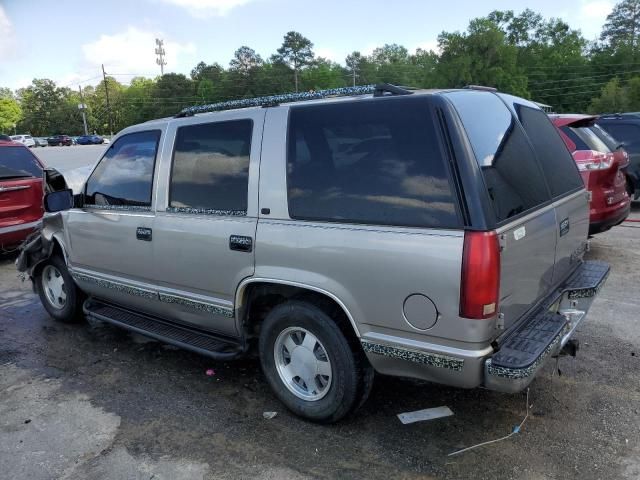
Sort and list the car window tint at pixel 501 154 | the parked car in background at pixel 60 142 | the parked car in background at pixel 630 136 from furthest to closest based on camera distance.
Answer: the parked car in background at pixel 60 142 → the parked car in background at pixel 630 136 → the car window tint at pixel 501 154

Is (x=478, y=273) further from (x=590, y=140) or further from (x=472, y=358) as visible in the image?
(x=590, y=140)

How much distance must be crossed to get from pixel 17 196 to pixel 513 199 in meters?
7.59

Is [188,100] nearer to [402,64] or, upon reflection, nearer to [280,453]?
[402,64]

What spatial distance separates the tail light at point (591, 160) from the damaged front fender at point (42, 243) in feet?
19.8

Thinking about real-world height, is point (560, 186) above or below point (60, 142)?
above

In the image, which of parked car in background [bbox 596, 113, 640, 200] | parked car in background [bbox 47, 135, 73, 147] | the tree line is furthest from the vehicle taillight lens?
parked car in background [bbox 47, 135, 73, 147]

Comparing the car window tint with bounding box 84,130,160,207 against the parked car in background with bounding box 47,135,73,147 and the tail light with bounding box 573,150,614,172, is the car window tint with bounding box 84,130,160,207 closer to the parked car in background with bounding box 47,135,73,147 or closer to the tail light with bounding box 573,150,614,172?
the tail light with bounding box 573,150,614,172

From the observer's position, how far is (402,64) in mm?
109312

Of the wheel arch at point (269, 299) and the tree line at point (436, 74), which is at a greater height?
the tree line at point (436, 74)

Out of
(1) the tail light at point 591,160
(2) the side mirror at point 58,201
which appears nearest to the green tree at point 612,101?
(1) the tail light at point 591,160

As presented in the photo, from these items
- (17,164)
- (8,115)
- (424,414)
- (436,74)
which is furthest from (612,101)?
(8,115)

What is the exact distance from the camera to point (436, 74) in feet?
262

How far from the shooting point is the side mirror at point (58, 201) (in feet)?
14.7

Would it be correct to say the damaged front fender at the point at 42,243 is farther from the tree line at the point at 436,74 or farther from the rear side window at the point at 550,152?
the tree line at the point at 436,74
